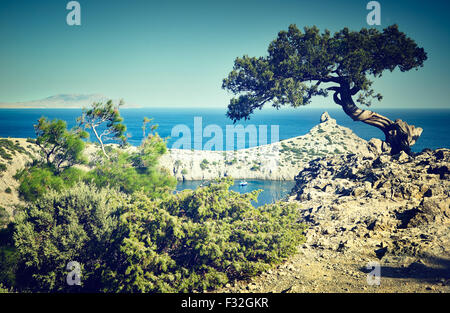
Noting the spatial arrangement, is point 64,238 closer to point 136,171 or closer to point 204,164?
point 136,171

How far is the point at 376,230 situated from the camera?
1065 centimetres

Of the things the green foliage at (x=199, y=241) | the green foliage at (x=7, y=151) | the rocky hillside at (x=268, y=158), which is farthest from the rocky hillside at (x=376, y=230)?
the rocky hillside at (x=268, y=158)

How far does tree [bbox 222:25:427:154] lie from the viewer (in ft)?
51.2

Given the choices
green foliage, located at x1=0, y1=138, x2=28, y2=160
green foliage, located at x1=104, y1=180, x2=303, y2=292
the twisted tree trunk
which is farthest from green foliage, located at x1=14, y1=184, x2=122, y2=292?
green foliage, located at x1=0, y1=138, x2=28, y2=160

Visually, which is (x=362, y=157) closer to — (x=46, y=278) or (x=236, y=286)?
(x=236, y=286)

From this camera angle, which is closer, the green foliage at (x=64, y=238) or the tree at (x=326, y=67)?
the green foliage at (x=64, y=238)

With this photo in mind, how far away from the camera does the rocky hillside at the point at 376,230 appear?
26.6ft

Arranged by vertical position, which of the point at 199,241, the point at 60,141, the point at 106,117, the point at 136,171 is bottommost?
the point at 199,241

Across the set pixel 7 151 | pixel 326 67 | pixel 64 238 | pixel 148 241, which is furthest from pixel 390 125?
pixel 7 151

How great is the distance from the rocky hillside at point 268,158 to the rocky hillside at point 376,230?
5669 cm

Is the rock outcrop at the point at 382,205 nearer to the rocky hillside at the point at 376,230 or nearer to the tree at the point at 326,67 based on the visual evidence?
the rocky hillside at the point at 376,230

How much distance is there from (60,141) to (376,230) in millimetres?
16930

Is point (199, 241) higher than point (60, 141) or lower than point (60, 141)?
lower

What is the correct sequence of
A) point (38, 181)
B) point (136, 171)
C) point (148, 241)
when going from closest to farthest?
point (148, 241) < point (38, 181) < point (136, 171)
